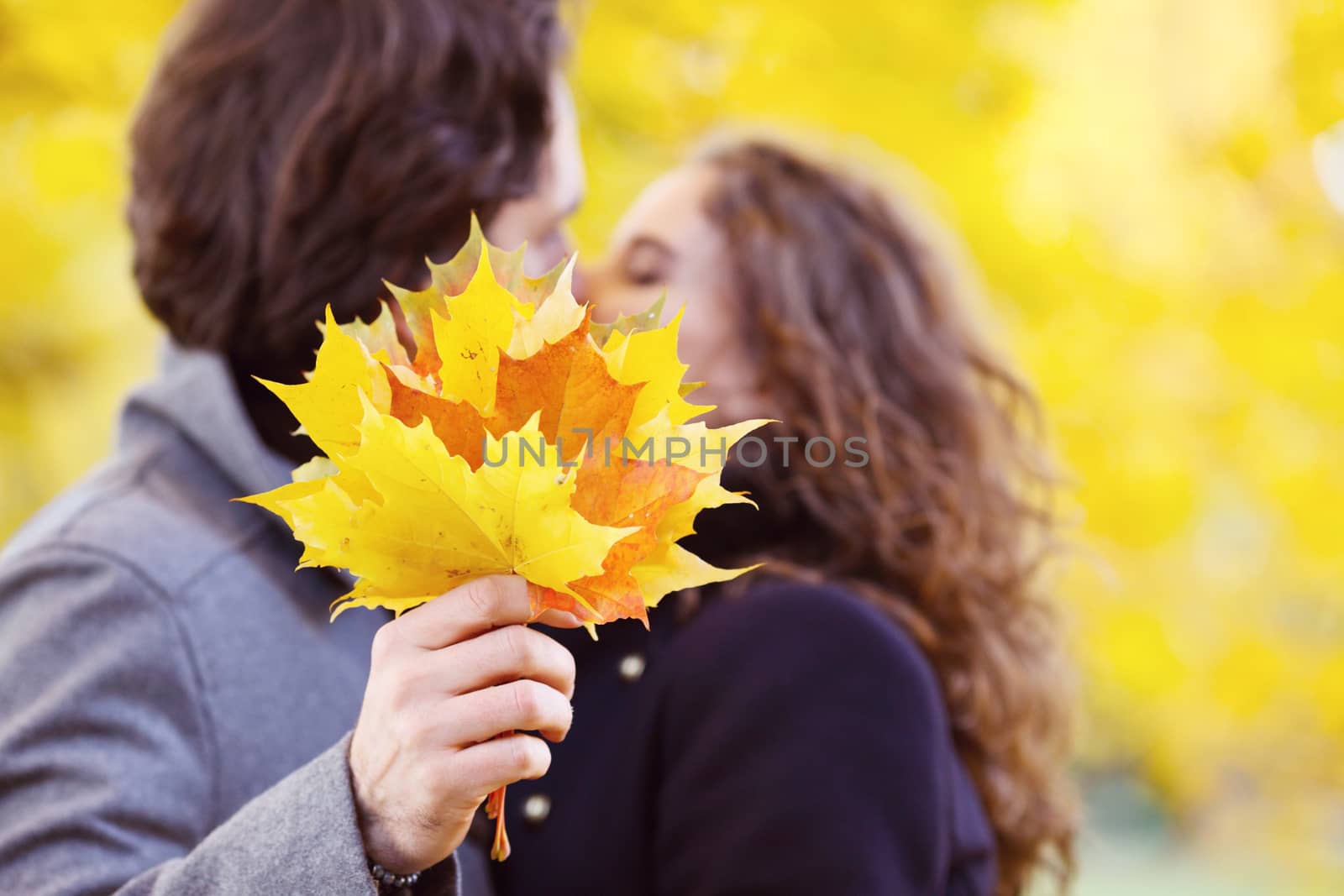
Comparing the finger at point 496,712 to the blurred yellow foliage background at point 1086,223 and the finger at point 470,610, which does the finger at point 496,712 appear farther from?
the blurred yellow foliage background at point 1086,223

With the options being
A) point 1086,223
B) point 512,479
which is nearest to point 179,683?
point 512,479

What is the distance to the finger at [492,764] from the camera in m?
0.65

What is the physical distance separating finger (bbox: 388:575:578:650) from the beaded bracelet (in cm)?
19

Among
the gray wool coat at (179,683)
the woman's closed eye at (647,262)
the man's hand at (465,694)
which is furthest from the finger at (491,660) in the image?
the woman's closed eye at (647,262)

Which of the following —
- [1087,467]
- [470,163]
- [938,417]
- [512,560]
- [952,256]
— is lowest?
[1087,467]

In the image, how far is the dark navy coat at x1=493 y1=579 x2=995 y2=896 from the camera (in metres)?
1.05

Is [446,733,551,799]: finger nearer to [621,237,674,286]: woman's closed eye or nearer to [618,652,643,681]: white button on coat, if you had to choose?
[618,652,643,681]: white button on coat

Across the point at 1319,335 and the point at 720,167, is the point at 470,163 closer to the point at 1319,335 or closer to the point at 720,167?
the point at 720,167

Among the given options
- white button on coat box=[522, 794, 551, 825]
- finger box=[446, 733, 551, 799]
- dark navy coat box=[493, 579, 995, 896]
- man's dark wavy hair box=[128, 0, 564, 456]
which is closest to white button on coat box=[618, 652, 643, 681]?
dark navy coat box=[493, 579, 995, 896]

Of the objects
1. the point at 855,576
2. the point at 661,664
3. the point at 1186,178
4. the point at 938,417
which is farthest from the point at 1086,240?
the point at 661,664

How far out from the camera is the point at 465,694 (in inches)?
25.7

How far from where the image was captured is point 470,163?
119 centimetres

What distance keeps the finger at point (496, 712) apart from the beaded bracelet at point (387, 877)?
0.15 m

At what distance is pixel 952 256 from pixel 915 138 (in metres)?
0.81
